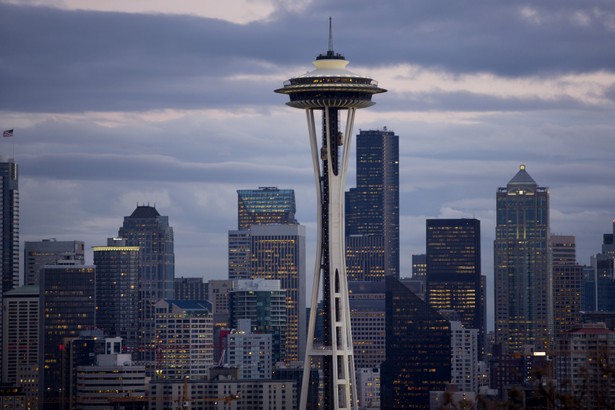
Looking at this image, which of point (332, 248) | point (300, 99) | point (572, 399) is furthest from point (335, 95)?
point (572, 399)

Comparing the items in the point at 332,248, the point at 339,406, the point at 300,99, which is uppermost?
the point at 300,99

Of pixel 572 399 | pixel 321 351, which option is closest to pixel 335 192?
pixel 321 351

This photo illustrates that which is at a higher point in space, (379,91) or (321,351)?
(379,91)

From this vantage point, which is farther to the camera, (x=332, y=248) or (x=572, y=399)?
(x=332, y=248)

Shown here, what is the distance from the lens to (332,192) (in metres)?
167

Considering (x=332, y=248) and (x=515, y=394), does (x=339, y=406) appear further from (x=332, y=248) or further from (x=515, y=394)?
(x=515, y=394)

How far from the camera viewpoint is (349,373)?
569ft

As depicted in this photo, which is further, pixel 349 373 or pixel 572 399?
pixel 349 373

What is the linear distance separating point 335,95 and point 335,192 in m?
8.59

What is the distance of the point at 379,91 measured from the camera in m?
170

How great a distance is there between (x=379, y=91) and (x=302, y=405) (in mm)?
29323

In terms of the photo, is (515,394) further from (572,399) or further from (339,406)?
(339,406)

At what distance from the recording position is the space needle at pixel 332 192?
167000mm

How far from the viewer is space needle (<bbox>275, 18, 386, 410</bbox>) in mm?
167000
